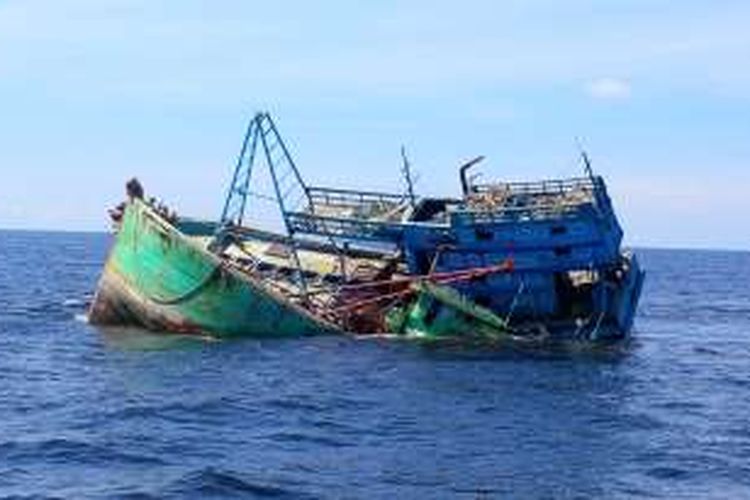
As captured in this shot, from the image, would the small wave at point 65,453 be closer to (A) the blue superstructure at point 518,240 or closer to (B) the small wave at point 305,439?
(B) the small wave at point 305,439

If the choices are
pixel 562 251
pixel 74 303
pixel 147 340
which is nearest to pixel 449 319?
pixel 562 251

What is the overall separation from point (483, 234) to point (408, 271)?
2.75m

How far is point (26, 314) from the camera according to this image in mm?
53375

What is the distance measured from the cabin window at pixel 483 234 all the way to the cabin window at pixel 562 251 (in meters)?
1.97

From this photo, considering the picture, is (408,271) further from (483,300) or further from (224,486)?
(224,486)

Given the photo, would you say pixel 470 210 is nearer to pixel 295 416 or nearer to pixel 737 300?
pixel 295 416

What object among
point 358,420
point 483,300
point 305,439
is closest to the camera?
point 305,439

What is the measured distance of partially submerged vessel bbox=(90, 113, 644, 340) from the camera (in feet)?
134

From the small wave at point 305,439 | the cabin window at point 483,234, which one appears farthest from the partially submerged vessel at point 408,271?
the small wave at point 305,439

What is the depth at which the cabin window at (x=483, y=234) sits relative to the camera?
4100 centimetres

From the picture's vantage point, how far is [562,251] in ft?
135

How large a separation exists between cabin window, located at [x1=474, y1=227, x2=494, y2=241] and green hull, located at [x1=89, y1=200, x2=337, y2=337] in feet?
16.9

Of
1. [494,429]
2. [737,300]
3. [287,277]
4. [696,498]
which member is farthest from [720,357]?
[737,300]

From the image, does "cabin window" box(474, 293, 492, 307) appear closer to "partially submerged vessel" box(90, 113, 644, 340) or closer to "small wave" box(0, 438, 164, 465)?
"partially submerged vessel" box(90, 113, 644, 340)
